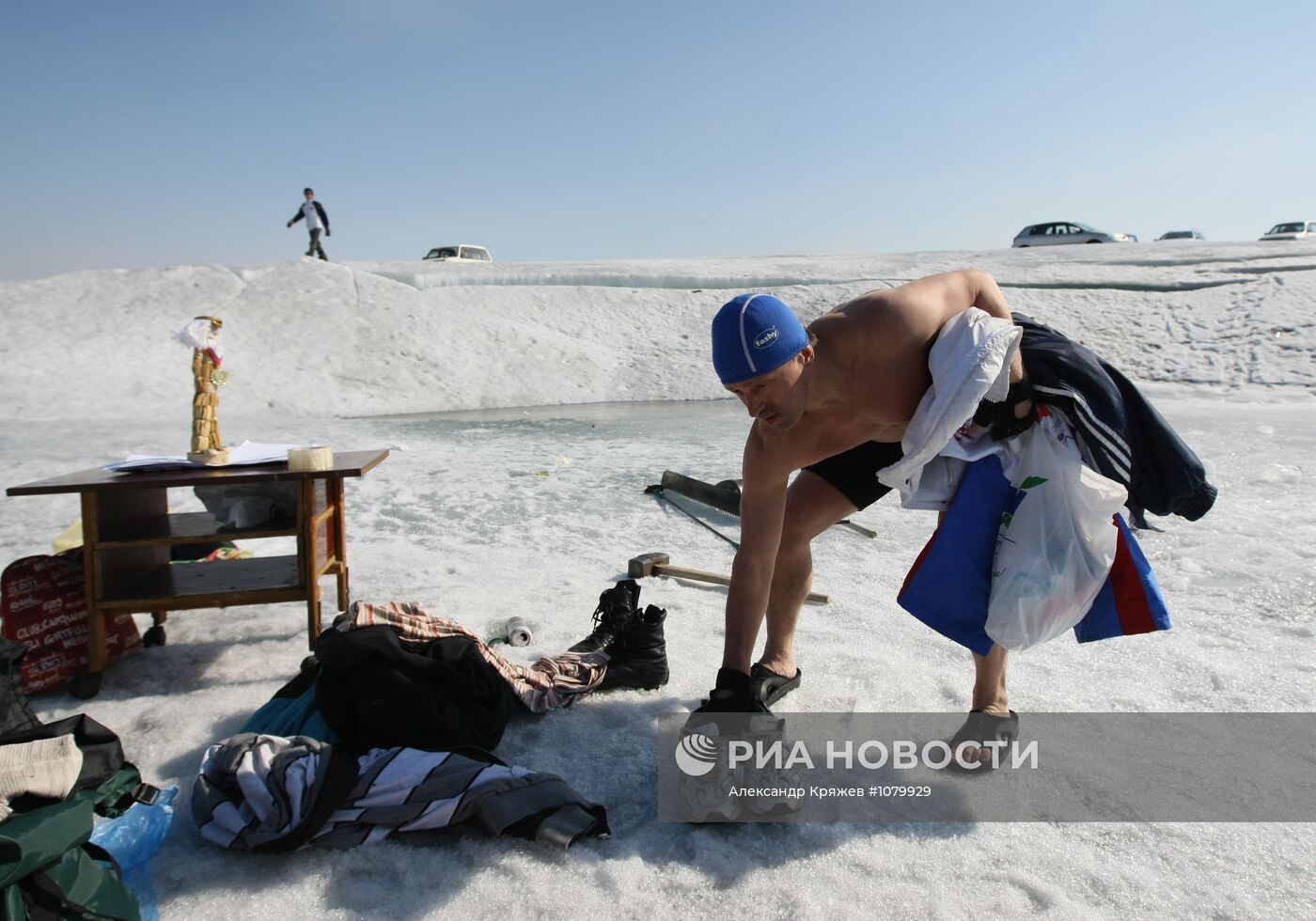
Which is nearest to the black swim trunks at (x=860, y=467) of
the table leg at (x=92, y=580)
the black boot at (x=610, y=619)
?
the black boot at (x=610, y=619)

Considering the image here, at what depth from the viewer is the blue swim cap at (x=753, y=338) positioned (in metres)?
1.95

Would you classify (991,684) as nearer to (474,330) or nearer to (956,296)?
(956,296)

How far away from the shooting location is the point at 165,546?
3.04m

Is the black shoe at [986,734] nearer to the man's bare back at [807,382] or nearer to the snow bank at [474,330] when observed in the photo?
the man's bare back at [807,382]

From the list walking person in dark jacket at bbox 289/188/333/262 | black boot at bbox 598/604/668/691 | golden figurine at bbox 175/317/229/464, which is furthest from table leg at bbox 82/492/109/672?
walking person in dark jacket at bbox 289/188/333/262

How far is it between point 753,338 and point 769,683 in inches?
48.4

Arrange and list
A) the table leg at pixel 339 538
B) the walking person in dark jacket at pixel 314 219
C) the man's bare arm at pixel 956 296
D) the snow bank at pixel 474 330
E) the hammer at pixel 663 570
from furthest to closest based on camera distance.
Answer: the walking person in dark jacket at pixel 314 219 → the snow bank at pixel 474 330 → the hammer at pixel 663 570 → the table leg at pixel 339 538 → the man's bare arm at pixel 956 296

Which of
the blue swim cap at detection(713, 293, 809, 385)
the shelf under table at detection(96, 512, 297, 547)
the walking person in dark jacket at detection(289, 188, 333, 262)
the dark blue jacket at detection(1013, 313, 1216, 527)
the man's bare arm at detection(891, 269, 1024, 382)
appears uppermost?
the walking person in dark jacket at detection(289, 188, 333, 262)

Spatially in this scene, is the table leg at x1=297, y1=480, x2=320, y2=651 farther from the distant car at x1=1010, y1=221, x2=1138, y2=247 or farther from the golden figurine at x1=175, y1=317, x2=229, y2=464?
the distant car at x1=1010, y1=221, x2=1138, y2=247

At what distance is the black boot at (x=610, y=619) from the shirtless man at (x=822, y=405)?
1.71ft

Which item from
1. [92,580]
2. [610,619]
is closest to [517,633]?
[610,619]

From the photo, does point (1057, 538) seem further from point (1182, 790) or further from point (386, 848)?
point (386, 848)

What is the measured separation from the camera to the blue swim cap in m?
1.95

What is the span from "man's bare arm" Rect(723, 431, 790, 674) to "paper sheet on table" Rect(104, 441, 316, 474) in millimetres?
1663
